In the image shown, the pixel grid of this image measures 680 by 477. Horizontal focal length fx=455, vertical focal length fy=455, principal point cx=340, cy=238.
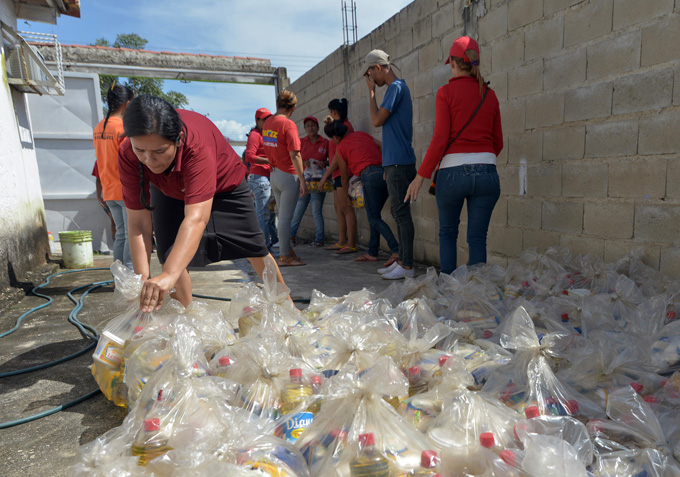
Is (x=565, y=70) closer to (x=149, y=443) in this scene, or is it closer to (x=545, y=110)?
(x=545, y=110)

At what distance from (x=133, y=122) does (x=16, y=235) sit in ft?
12.7

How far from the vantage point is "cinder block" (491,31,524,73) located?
3.62 metres

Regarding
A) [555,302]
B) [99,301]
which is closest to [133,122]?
[555,302]

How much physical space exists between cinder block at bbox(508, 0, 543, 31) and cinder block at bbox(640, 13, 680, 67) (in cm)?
88

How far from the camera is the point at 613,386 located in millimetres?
1646

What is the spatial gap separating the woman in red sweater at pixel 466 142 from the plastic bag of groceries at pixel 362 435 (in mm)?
1994

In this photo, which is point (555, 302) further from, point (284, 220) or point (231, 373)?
point (284, 220)

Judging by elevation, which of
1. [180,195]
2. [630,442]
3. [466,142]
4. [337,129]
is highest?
[337,129]

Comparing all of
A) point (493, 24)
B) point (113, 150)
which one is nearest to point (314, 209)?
point (113, 150)

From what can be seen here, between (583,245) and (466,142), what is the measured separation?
1.14 m

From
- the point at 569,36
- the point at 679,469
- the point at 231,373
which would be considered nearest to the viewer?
the point at 679,469

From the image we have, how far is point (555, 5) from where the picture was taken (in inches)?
129

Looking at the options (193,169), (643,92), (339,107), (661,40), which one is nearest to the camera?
(193,169)

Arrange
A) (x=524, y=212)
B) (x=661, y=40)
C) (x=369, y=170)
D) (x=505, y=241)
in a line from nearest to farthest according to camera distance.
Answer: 1. (x=661, y=40)
2. (x=524, y=212)
3. (x=505, y=241)
4. (x=369, y=170)
